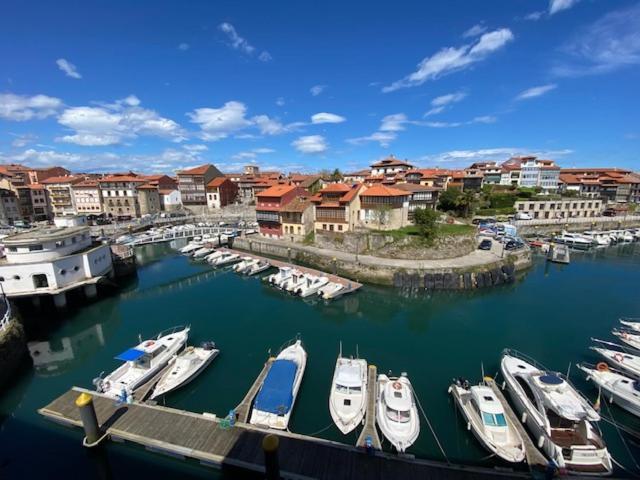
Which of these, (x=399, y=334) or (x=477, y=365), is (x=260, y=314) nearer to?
(x=399, y=334)

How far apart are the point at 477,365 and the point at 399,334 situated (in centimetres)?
734

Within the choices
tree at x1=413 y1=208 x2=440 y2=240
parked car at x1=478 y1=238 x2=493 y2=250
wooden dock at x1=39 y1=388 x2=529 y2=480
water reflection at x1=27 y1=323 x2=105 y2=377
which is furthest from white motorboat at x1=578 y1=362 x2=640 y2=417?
water reflection at x1=27 y1=323 x2=105 y2=377

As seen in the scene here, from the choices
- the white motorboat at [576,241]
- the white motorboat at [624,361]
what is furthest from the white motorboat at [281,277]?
the white motorboat at [576,241]

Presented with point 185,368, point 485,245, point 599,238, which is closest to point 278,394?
point 185,368

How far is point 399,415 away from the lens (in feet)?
51.3

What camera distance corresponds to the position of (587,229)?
245 ft

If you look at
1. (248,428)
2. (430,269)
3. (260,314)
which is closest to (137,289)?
(260,314)

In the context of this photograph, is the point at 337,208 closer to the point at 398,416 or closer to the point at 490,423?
the point at 398,416

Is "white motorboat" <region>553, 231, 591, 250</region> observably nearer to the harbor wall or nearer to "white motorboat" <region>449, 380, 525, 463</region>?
the harbor wall

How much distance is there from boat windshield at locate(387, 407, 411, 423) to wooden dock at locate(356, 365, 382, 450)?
102 centimetres

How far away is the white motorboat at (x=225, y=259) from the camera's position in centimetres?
5114

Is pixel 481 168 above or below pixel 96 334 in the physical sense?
above

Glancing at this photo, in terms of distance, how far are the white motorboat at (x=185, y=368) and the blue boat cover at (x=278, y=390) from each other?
5938mm

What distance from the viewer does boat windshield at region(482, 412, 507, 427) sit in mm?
15247
